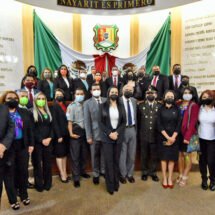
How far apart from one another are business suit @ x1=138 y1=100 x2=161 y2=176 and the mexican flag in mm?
3168

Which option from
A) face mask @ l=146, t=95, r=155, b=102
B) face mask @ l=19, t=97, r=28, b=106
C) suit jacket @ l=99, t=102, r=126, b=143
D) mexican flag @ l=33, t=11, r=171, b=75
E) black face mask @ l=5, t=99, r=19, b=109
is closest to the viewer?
black face mask @ l=5, t=99, r=19, b=109

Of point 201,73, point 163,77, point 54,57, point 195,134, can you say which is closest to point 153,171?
point 195,134

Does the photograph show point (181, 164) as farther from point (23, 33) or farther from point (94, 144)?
point (23, 33)

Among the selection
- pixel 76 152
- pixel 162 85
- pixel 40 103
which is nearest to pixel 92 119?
pixel 76 152

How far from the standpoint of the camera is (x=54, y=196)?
9.61 feet

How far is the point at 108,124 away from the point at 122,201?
1.03 metres

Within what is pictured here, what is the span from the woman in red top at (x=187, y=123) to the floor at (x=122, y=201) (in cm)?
36

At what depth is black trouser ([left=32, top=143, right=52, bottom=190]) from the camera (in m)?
2.96

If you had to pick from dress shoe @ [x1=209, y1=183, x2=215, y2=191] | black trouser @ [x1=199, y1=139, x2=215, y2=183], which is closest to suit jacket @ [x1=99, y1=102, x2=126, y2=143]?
black trouser @ [x1=199, y1=139, x2=215, y2=183]

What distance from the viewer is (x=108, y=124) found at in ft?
9.78

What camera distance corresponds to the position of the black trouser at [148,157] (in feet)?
11.2

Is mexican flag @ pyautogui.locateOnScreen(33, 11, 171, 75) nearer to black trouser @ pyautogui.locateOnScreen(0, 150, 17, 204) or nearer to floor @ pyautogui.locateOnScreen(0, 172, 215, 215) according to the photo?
floor @ pyautogui.locateOnScreen(0, 172, 215, 215)

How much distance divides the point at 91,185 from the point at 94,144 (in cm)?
65

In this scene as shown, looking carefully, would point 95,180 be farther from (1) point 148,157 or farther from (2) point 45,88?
(2) point 45,88
